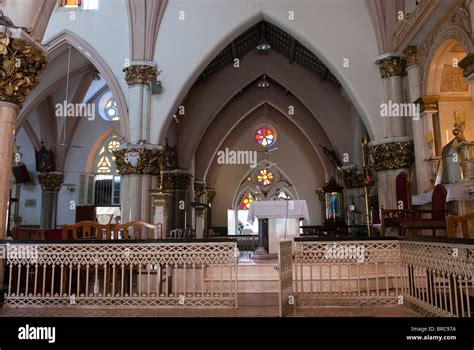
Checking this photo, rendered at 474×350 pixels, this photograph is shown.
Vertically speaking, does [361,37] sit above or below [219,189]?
above

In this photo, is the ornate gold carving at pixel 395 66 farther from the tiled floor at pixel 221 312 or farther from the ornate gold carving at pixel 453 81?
the tiled floor at pixel 221 312

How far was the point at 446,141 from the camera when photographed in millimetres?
8633

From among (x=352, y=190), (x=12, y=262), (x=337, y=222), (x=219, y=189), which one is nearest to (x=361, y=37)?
(x=337, y=222)

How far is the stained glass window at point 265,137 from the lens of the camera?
2111cm

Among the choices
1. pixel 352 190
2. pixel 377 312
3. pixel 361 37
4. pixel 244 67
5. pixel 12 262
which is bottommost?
pixel 377 312

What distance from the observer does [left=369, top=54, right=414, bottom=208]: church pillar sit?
31.9 feet

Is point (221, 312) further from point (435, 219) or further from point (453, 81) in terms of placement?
point (453, 81)

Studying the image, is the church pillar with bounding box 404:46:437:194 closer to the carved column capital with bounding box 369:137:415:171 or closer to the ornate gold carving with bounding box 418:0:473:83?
the ornate gold carving with bounding box 418:0:473:83

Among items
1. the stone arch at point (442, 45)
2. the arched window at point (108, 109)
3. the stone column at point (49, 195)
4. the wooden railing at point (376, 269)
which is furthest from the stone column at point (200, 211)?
the wooden railing at point (376, 269)

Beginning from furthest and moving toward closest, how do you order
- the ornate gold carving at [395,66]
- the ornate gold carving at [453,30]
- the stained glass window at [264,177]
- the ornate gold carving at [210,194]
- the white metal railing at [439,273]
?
the stained glass window at [264,177] < the ornate gold carving at [210,194] < the ornate gold carving at [395,66] < the ornate gold carving at [453,30] < the white metal railing at [439,273]

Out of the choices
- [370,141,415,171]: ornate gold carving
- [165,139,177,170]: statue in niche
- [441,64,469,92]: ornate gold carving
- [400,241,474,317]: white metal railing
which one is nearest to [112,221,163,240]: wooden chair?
[400,241,474,317]: white metal railing

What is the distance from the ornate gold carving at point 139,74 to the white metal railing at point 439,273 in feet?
26.5
